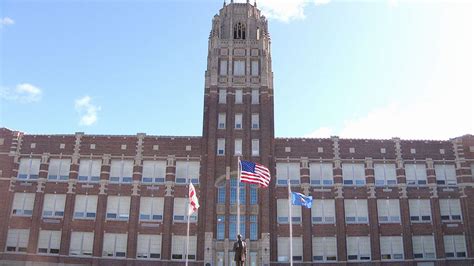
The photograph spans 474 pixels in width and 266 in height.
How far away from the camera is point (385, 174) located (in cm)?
6025

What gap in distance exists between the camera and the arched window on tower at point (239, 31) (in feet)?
214

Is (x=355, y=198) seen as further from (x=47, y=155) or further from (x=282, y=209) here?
(x=47, y=155)

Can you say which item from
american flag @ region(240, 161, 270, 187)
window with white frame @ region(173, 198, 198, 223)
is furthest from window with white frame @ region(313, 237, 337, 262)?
american flag @ region(240, 161, 270, 187)

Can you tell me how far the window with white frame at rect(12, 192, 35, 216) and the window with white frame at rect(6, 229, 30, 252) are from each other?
81.8 inches

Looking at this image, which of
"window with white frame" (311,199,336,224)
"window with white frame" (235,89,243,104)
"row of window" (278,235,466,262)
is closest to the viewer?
"row of window" (278,235,466,262)

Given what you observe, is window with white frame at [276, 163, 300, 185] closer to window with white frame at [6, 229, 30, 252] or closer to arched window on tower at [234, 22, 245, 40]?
arched window on tower at [234, 22, 245, 40]

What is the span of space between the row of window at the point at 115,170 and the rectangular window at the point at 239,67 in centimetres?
1259

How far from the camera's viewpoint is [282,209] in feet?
190

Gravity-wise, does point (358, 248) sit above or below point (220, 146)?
below

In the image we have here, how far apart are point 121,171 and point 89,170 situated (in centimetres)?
390

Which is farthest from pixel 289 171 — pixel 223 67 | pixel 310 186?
pixel 223 67

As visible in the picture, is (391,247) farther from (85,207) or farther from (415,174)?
(85,207)

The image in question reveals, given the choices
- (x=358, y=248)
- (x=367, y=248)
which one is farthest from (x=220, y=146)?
(x=367, y=248)

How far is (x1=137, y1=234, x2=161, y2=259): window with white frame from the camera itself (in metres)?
56.5
